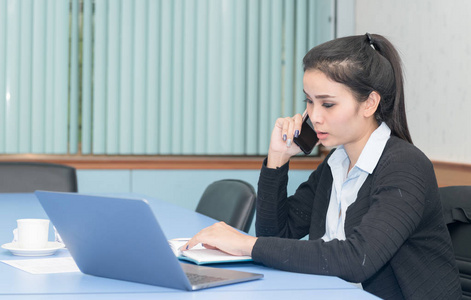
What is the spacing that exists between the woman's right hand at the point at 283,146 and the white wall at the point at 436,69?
43.0 inches

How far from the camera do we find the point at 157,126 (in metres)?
4.10

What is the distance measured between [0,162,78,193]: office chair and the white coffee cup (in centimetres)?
168

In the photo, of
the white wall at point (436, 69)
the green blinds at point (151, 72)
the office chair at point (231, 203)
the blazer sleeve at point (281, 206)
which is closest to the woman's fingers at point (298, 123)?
the blazer sleeve at point (281, 206)

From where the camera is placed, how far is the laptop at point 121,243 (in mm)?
1075

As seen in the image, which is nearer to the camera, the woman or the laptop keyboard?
the laptop keyboard

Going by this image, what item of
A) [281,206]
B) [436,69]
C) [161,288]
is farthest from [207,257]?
[436,69]

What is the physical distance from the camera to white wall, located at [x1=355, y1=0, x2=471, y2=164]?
270cm

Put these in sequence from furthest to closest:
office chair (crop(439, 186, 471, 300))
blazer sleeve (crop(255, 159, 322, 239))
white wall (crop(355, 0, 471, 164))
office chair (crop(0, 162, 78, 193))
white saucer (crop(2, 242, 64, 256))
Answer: office chair (crop(0, 162, 78, 193)), white wall (crop(355, 0, 471, 164)), blazer sleeve (crop(255, 159, 322, 239)), office chair (crop(439, 186, 471, 300)), white saucer (crop(2, 242, 64, 256))

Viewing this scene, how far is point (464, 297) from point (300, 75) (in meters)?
2.75

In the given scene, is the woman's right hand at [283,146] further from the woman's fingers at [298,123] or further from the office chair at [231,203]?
the office chair at [231,203]

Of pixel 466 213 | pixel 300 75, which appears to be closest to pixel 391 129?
pixel 466 213

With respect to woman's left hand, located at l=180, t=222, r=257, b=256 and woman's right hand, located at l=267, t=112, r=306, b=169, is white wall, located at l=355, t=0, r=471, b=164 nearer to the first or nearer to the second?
woman's right hand, located at l=267, t=112, r=306, b=169

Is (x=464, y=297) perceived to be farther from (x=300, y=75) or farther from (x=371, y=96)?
(x=300, y=75)

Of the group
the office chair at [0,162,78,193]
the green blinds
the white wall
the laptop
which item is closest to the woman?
the laptop
